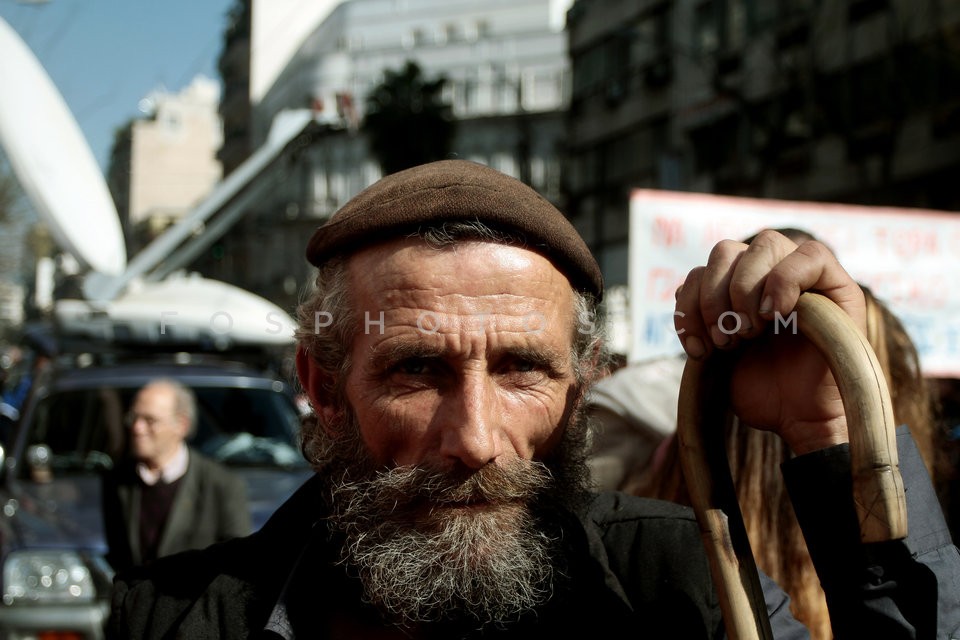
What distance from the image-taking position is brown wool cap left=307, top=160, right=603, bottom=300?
1.67 m

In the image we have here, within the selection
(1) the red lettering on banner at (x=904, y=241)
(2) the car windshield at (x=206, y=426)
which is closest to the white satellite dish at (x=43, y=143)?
(2) the car windshield at (x=206, y=426)

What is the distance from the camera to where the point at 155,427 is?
4672mm

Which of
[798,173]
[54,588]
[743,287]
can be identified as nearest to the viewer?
[743,287]

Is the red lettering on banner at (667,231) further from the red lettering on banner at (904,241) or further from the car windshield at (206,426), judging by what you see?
the car windshield at (206,426)

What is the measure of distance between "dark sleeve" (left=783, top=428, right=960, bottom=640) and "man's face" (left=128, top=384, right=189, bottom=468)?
150 inches

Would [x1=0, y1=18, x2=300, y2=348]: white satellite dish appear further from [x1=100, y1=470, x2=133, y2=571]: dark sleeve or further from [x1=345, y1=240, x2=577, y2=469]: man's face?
[x1=345, y1=240, x2=577, y2=469]: man's face

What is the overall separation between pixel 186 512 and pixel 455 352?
3226 millimetres

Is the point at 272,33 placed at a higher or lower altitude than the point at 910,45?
higher

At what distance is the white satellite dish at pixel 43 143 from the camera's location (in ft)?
30.1

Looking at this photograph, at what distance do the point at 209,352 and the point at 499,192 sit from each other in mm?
8373

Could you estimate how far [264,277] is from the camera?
2557 inches

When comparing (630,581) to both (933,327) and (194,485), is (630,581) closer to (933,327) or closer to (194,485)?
(194,485)

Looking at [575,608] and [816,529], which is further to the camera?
[575,608]

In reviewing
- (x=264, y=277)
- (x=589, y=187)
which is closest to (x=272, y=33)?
(x=264, y=277)
